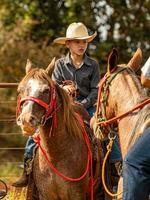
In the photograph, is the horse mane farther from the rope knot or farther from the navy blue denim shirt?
the navy blue denim shirt

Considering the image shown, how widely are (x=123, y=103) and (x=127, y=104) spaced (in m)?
0.05

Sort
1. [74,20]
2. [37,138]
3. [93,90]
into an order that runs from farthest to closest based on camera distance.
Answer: [74,20], [93,90], [37,138]

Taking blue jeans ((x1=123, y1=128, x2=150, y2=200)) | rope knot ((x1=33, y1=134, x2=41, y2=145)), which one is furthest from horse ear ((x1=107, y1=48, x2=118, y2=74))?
rope knot ((x1=33, y1=134, x2=41, y2=145))

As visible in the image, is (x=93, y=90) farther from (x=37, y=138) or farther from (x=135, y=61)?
(x=135, y=61)

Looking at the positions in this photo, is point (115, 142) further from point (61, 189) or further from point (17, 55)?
point (17, 55)

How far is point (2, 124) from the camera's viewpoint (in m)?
15.8

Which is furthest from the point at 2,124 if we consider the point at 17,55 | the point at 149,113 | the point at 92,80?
the point at 149,113

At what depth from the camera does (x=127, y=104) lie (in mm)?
5324

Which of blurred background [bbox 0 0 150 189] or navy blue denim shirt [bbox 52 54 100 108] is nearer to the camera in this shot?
navy blue denim shirt [bbox 52 54 100 108]

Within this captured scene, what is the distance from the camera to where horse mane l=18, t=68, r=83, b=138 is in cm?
616

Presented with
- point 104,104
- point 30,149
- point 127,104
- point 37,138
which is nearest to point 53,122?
point 37,138

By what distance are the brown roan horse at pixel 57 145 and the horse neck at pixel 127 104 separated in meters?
0.87

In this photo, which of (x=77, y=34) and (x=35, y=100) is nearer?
(x=35, y=100)

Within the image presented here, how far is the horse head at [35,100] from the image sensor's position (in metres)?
5.83
